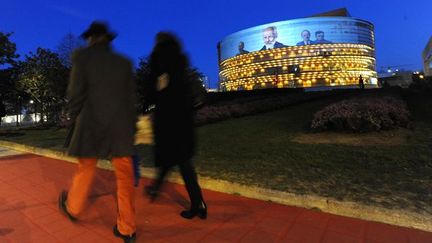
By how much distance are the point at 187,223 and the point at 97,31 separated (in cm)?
205

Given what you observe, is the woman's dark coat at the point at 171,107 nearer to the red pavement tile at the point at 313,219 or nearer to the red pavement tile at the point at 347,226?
the red pavement tile at the point at 313,219

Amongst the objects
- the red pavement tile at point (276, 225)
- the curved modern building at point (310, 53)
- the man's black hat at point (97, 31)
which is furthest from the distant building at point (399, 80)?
the man's black hat at point (97, 31)

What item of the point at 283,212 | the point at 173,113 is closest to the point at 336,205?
the point at 283,212

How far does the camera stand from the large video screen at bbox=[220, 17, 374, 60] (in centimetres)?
9881

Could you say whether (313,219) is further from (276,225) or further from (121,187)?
(121,187)

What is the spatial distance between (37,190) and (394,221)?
15.0ft

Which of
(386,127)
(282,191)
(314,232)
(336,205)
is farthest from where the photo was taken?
(386,127)

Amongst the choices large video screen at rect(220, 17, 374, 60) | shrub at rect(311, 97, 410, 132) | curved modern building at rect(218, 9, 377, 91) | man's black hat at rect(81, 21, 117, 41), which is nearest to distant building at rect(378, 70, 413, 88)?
curved modern building at rect(218, 9, 377, 91)

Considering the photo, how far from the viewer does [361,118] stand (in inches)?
314

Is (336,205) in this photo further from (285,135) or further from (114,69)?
(285,135)

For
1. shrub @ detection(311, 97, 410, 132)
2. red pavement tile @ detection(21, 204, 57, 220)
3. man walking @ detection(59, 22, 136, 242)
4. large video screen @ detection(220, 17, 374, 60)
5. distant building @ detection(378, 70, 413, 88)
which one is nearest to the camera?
man walking @ detection(59, 22, 136, 242)

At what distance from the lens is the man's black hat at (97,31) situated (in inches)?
122

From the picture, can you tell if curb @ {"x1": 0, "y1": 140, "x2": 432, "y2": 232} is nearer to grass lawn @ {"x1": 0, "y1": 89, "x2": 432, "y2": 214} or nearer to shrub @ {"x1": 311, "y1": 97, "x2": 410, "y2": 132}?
grass lawn @ {"x1": 0, "y1": 89, "x2": 432, "y2": 214}

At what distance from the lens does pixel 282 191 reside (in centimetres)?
437
